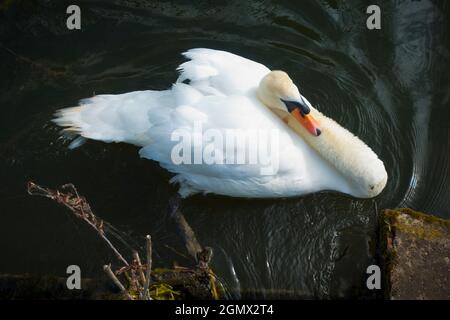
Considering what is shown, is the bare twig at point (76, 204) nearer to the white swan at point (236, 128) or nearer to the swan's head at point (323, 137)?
the white swan at point (236, 128)

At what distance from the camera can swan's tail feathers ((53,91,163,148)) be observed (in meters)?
5.01

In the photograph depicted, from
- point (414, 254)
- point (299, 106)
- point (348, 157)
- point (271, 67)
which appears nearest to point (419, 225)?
point (414, 254)

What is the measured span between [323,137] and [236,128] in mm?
785

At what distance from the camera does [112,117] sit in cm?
512

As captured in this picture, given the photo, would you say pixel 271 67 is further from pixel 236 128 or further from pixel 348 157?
pixel 236 128

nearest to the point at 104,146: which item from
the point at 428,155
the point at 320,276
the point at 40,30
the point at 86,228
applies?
the point at 86,228

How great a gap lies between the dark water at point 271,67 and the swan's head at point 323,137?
35 centimetres

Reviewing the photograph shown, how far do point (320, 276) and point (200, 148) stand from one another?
1.40 metres

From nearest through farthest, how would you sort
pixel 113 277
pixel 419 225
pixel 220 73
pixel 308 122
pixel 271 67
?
pixel 113 277 < pixel 419 225 < pixel 308 122 < pixel 220 73 < pixel 271 67

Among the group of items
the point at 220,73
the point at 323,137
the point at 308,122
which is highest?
the point at 220,73

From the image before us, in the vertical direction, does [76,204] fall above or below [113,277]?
above

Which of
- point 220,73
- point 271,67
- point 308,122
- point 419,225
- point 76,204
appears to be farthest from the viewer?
point 271,67

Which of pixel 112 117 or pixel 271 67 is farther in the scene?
pixel 271 67

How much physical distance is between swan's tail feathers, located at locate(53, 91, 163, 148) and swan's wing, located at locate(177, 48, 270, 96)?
331 millimetres
